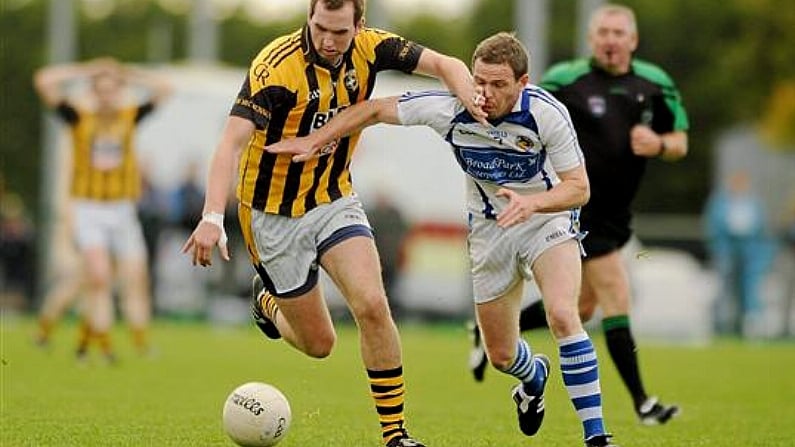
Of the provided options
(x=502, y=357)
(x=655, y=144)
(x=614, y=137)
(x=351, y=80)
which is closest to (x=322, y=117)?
(x=351, y=80)

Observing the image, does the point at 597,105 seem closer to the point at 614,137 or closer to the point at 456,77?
the point at 614,137

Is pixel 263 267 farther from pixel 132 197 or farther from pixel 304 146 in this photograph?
pixel 132 197

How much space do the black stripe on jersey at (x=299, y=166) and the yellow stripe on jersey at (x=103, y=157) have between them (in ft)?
24.8

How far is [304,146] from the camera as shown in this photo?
29.6ft

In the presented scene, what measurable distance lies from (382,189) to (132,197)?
32.5 ft

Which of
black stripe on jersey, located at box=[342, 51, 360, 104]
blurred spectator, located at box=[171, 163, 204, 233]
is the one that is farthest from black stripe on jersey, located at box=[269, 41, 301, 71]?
blurred spectator, located at box=[171, 163, 204, 233]

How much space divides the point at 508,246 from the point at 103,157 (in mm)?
7876

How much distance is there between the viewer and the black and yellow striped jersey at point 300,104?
29.2ft

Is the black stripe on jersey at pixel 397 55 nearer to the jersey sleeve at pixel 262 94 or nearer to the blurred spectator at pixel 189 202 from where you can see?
the jersey sleeve at pixel 262 94

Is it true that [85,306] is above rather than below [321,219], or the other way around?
below

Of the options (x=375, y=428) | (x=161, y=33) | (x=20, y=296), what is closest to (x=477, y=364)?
(x=375, y=428)

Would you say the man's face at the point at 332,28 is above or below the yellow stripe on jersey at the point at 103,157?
above

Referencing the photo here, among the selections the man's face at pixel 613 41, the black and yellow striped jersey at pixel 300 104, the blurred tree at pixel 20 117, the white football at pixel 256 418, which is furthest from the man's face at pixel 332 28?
the blurred tree at pixel 20 117

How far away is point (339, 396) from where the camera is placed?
13.3 m
